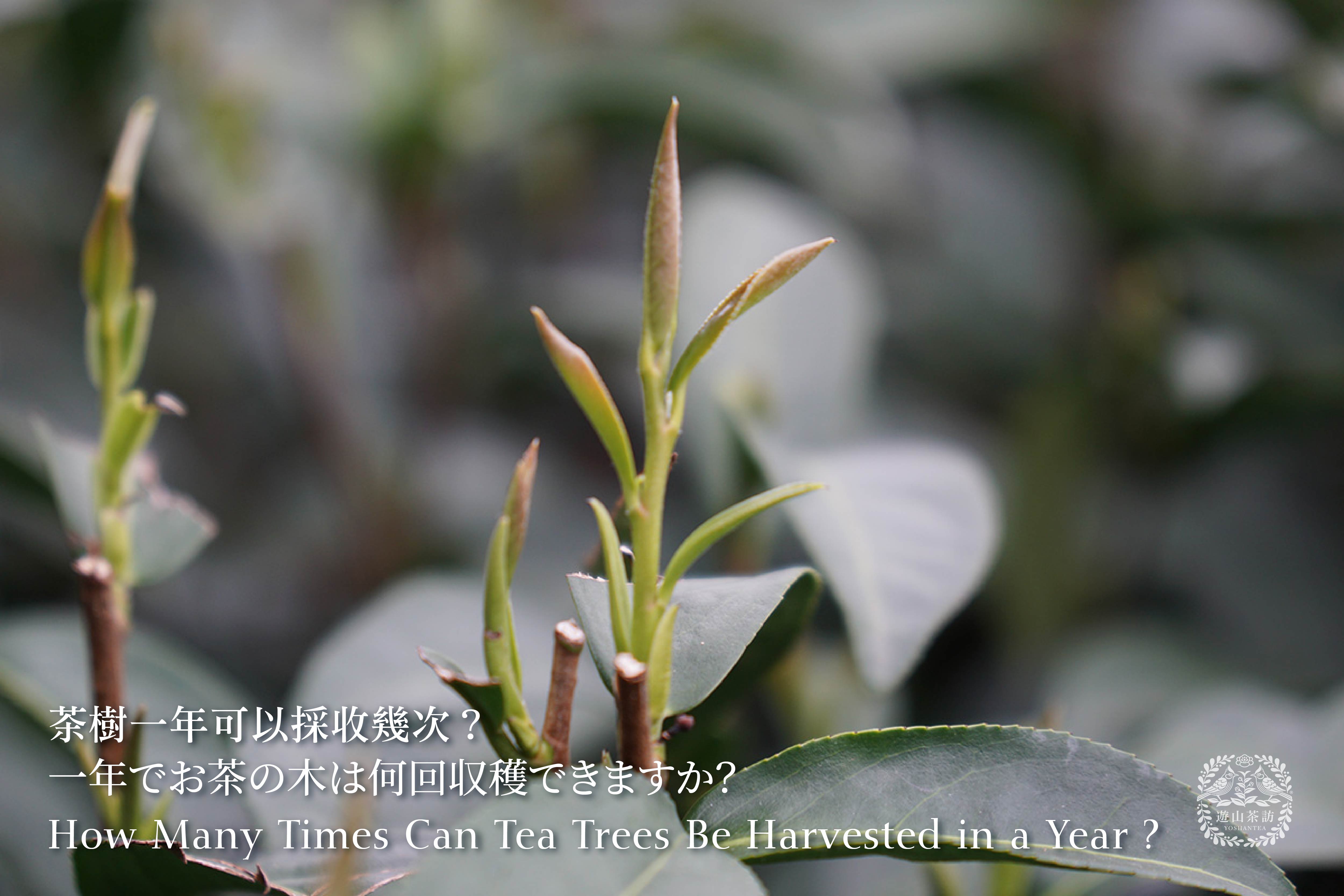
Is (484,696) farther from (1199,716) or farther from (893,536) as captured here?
(1199,716)

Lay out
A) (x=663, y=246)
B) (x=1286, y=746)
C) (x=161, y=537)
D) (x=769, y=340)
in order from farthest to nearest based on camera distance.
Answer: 1. (x=769, y=340)
2. (x=1286, y=746)
3. (x=161, y=537)
4. (x=663, y=246)

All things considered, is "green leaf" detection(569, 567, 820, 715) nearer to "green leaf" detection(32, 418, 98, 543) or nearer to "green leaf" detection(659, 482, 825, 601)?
"green leaf" detection(659, 482, 825, 601)

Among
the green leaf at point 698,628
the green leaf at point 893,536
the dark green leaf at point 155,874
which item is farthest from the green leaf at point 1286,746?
the dark green leaf at point 155,874

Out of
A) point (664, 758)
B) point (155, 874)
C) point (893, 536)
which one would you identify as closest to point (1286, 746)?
point (893, 536)

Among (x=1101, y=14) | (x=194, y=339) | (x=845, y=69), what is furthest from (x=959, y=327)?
(x=194, y=339)

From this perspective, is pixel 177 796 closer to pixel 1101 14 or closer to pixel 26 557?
pixel 26 557
